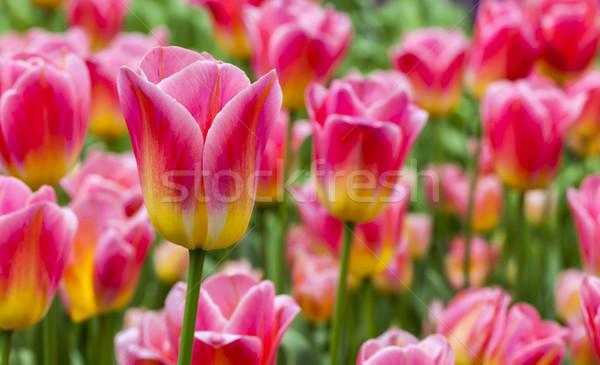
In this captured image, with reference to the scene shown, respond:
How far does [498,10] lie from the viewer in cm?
144

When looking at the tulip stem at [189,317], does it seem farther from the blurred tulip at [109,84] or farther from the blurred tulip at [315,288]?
the blurred tulip at [109,84]

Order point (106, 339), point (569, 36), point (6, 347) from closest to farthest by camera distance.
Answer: point (6, 347), point (106, 339), point (569, 36)

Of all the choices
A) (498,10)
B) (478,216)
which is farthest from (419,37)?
(478,216)

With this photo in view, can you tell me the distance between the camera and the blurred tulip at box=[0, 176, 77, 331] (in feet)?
2.04

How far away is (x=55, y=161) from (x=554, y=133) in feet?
2.45

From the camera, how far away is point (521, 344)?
808mm

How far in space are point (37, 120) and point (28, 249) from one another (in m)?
0.24

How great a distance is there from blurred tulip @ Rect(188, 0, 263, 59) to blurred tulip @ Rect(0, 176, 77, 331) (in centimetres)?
75

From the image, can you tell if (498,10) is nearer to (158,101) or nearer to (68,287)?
(68,287)

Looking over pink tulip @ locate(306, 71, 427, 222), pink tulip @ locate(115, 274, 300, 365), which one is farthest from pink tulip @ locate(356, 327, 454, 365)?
pink tulip @ locate(306, 71, 427, 222)

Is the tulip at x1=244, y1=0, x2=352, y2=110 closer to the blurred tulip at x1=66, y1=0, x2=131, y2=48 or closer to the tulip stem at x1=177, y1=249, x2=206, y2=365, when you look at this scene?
the tulip stem at x1=177, y1=249, x2=206, y2=365

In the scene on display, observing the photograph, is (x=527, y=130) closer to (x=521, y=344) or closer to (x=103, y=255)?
(x=521, y=344)

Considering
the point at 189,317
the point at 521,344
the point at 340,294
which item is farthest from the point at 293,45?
the point at 189,317

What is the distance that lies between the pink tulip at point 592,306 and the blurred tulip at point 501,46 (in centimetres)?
69
